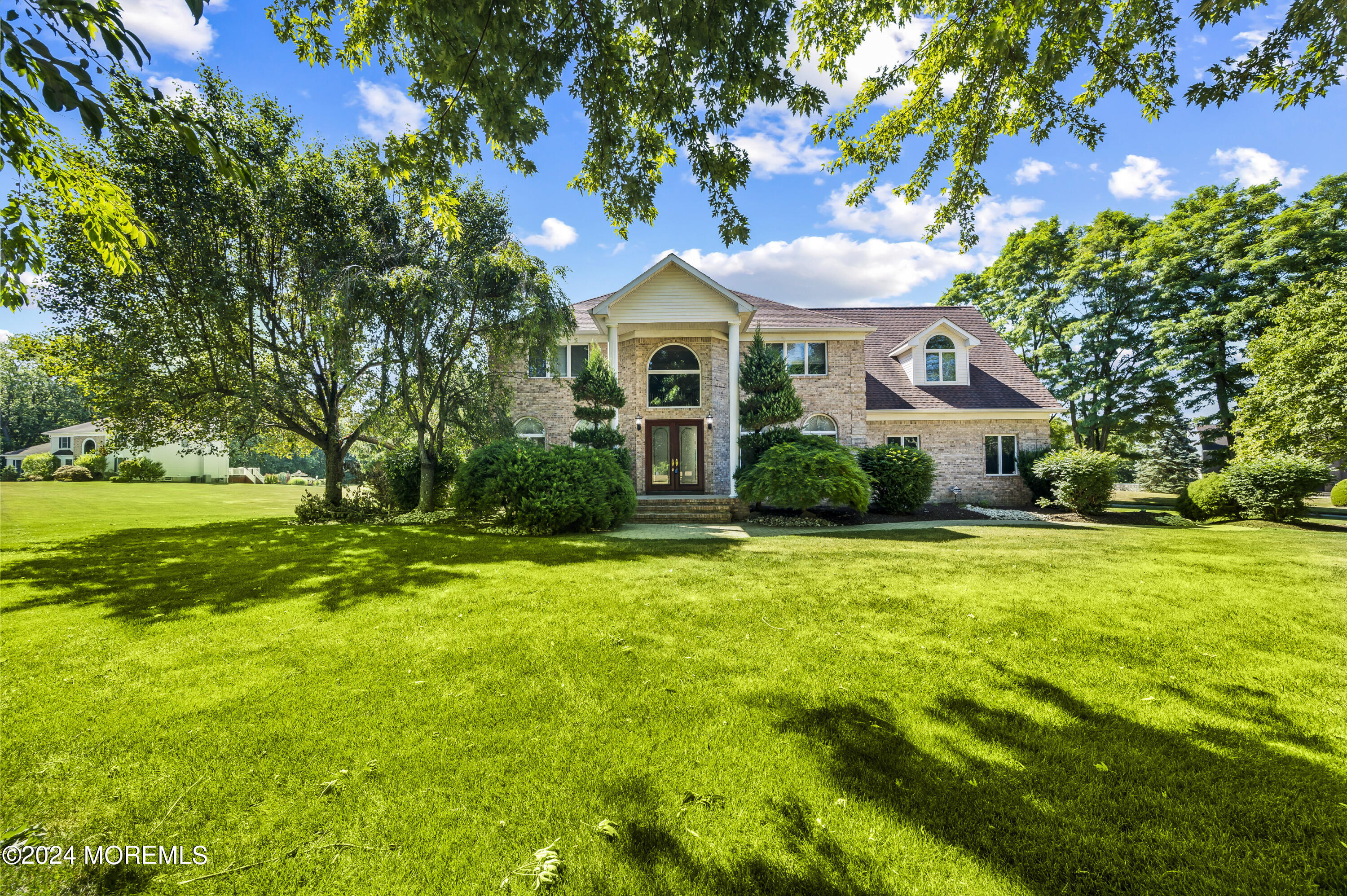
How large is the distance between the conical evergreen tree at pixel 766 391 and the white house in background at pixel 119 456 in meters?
33.5

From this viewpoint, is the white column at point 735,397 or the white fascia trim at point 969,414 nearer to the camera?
the white column at point 735,397

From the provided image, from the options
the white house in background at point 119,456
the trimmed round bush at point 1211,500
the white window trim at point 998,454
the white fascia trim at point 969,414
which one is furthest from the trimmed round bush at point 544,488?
the white house in background at point 119,456

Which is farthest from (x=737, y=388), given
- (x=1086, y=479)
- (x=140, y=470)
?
(x=140, y=470)

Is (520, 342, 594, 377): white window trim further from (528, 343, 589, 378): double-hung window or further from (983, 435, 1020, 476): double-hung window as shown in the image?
(983, 435, 1020, 476): double-hung window

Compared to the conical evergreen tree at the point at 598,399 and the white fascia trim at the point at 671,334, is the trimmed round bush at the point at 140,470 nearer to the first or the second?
the conical evergreen tree at the point at 598,399

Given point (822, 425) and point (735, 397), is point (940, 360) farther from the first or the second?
point (735, 397)

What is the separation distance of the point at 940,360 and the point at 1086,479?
22.3ft

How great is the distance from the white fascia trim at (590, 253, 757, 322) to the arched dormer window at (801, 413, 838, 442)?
193 inches

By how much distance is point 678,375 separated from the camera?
1728cm

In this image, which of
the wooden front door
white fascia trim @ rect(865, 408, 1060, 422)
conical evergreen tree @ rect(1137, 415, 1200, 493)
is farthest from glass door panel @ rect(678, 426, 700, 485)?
conical evergreen tree @ rect(1137, 415, 1200, 493)

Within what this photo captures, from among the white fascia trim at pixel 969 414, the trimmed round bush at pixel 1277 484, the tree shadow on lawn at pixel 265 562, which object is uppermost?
the white fascia trim at pixel 969 414

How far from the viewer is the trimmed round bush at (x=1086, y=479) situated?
597 inches

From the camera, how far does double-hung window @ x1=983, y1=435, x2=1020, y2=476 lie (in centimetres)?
1884

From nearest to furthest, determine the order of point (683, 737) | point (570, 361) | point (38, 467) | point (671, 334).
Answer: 1. point (683, 737)
2. point (671, 334)
3. point (570, 361)
4. point (38, 467)
